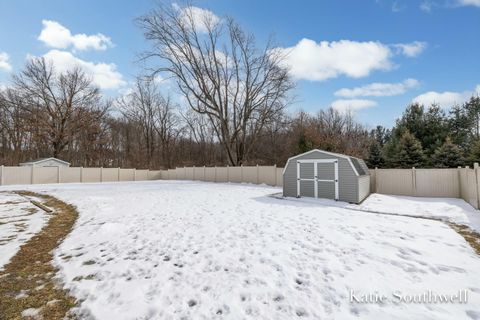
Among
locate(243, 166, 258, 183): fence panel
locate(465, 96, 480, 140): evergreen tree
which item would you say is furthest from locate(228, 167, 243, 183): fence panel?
locate(465, 96, 480, 140): evergreen tree

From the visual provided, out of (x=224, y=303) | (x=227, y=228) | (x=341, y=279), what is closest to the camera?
(x=224, y=303)

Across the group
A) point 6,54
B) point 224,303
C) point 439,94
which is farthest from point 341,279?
point 439,94

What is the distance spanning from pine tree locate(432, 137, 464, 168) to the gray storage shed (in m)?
10.6

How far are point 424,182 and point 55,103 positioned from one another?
32.2 meters

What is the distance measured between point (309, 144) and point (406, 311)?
73.9ft

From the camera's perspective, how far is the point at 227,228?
5.73 m

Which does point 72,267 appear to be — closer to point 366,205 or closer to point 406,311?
point 406,311

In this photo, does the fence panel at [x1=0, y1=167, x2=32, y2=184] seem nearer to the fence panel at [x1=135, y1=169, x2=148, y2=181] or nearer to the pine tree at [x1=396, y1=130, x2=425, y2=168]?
the fence panel at [x1=135, y1=169, x2=148, y2=181]

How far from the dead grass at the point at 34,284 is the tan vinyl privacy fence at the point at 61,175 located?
16.6m

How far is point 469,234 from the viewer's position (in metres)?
5.48

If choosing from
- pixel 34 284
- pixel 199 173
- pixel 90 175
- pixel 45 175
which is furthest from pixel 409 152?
pixel 45 175

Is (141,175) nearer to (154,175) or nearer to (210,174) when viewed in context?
(154,175)

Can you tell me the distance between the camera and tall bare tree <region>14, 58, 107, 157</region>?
81.4 ft

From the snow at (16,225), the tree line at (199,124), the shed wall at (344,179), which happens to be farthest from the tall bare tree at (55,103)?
the shed wall at (344,179)
